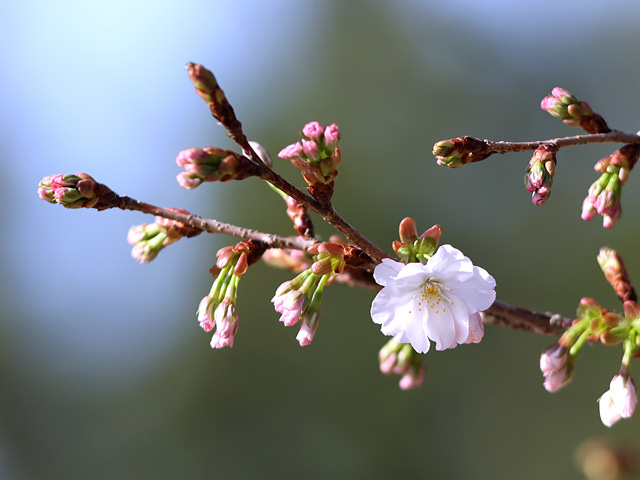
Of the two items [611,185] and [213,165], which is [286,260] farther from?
[611,185]

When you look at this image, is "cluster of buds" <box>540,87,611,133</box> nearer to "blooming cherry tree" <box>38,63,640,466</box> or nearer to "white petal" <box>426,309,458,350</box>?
"blooming cherry tree" <box>38,63,640,466</box>

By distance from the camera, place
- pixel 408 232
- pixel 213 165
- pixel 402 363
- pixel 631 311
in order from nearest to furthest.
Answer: pixel 213 165, pixel 408 232, pixel 631 311, pixel 402 363

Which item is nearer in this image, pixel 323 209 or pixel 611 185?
pixel 323 209

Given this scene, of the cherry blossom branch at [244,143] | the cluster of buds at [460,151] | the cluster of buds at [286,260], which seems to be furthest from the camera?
the cluster of buds at [286,260]

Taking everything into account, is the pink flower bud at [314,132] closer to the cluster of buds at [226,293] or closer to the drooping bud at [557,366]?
Result: the cluster of buds at [226,293]

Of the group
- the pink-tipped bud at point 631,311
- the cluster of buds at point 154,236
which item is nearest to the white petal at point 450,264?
the pink-tipped bud at point 631,311

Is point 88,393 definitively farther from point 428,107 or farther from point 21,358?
point 428,107

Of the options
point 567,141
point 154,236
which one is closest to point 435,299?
point 567,141

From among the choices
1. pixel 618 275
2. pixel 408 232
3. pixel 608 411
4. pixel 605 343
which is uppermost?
pixel 408 232
